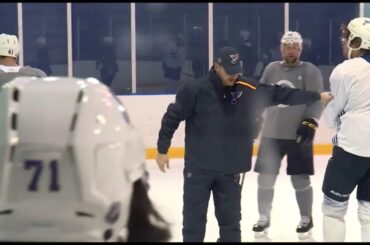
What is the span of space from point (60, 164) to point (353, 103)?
224cm

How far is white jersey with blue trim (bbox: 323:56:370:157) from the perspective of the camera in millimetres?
2781

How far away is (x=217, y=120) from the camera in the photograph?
2990 mm

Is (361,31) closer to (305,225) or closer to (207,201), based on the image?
(207,201)

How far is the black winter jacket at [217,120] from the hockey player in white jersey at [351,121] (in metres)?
0.26

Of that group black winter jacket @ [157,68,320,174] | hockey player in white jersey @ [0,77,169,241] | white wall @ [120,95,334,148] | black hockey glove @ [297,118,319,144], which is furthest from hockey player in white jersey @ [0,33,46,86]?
white wall @ [120,95,334,148]

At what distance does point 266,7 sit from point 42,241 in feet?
34.9

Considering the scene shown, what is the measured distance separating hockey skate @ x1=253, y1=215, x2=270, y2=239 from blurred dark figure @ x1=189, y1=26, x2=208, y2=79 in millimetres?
5053

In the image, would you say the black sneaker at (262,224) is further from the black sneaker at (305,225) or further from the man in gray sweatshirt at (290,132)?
the black sneaker at (305,225)

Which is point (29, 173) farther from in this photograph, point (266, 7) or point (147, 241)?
point (266, 7)

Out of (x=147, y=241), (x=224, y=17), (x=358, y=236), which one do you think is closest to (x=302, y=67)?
(x=358, y=236)

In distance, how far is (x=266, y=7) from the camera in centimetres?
1111

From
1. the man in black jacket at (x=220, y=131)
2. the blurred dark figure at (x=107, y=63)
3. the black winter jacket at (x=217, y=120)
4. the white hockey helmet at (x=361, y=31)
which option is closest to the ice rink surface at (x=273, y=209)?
the man in black jacket at (x=220, y=131)

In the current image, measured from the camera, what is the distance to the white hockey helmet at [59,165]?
795 millimetres

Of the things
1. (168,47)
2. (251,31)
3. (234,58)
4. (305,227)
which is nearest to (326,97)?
(234,58)
